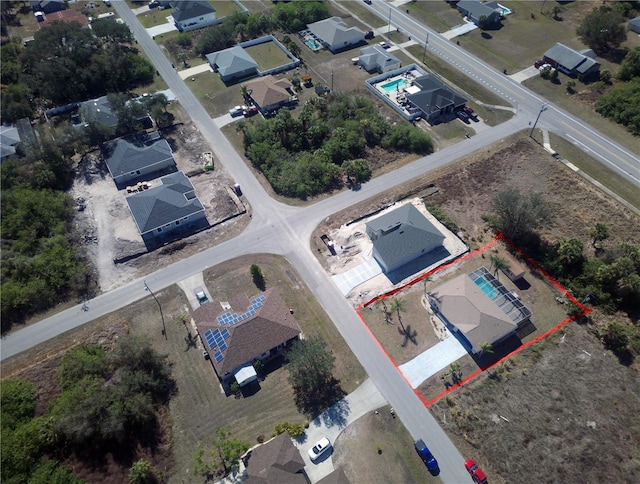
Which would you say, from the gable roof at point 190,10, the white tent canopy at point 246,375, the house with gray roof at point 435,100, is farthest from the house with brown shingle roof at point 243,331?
the gable roof at point 190,10

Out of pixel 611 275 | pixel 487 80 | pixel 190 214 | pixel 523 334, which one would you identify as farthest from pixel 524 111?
pixel 190 214

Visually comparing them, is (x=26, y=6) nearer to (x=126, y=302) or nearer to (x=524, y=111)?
(x=126, y=302)

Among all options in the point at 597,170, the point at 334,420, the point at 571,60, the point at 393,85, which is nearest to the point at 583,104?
the point at 571,60

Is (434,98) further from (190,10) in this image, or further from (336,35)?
(190,10)

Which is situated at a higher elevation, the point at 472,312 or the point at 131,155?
the point at 472,312

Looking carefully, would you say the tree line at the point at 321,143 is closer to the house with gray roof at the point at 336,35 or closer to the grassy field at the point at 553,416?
the house with gray roof at the point at 336,35

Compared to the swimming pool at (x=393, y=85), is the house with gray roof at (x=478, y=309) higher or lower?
lower
